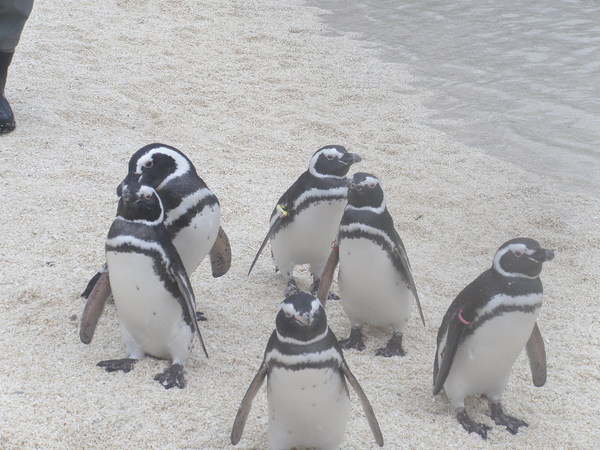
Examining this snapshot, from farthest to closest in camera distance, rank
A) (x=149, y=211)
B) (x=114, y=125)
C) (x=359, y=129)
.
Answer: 1. (x=359, y=129)
2. (x=114, y=125)
3. (x=149, y=211)

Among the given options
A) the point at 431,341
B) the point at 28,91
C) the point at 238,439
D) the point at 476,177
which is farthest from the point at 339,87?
the point at 238,439

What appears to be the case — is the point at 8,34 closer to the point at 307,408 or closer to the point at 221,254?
the point at 221,254

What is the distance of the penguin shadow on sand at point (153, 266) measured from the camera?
2.60m

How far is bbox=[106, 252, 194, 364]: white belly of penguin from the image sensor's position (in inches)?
103

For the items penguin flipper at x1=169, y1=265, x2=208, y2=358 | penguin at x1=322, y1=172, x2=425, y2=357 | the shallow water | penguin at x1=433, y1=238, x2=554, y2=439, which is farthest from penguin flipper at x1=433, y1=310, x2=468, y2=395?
the shallow water

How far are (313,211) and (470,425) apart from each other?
1.18m

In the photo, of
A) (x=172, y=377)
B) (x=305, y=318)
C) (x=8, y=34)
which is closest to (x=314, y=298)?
(x=305, y=318)

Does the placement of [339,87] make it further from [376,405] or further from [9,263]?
[376,405]

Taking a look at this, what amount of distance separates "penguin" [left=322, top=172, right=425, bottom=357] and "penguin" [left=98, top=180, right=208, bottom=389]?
2.28 feet

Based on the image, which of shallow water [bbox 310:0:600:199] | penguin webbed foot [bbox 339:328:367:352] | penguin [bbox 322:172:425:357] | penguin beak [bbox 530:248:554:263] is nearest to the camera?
penguin beak [bbox 530:248:554:263]

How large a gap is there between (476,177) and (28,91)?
308 cm

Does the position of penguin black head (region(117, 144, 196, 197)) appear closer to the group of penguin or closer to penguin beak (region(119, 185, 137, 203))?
the group of penguin

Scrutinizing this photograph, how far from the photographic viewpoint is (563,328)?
331 centimetres

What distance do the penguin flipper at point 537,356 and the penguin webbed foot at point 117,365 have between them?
140 cm
